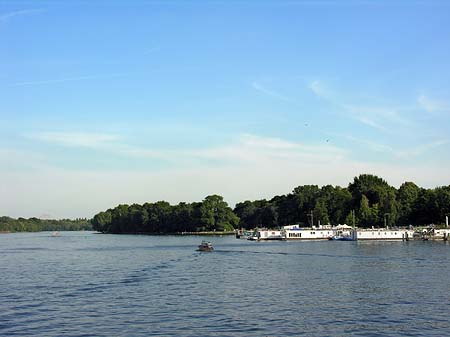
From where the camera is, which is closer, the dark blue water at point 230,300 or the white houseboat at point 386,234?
the dark blue water at point 230,300

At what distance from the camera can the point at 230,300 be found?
56.7m

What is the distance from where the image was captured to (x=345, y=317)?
4744 centimetres

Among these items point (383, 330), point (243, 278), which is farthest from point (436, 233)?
point (383, 330)

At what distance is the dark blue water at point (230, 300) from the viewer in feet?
143

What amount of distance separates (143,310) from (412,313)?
2408cm

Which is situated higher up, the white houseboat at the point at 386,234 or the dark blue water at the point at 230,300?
the white houseboat at the point at 386,234

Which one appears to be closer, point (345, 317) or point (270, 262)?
point (345, 317)

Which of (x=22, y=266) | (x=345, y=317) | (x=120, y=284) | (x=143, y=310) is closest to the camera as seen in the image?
(x=345, y=317)

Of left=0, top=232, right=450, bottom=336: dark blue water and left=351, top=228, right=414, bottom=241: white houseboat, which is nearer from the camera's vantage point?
left=0, top=232, right=450, bottom=336: dark blue water

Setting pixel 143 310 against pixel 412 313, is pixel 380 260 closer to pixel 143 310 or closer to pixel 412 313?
pixel 412 313

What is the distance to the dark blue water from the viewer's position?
143 ft

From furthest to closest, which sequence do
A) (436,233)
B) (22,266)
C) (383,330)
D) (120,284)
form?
(436,233) → (22,266) → (120,284) → (383,330)

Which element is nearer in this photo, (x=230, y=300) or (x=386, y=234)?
(x=230, y=300)

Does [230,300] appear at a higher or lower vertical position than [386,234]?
lower
